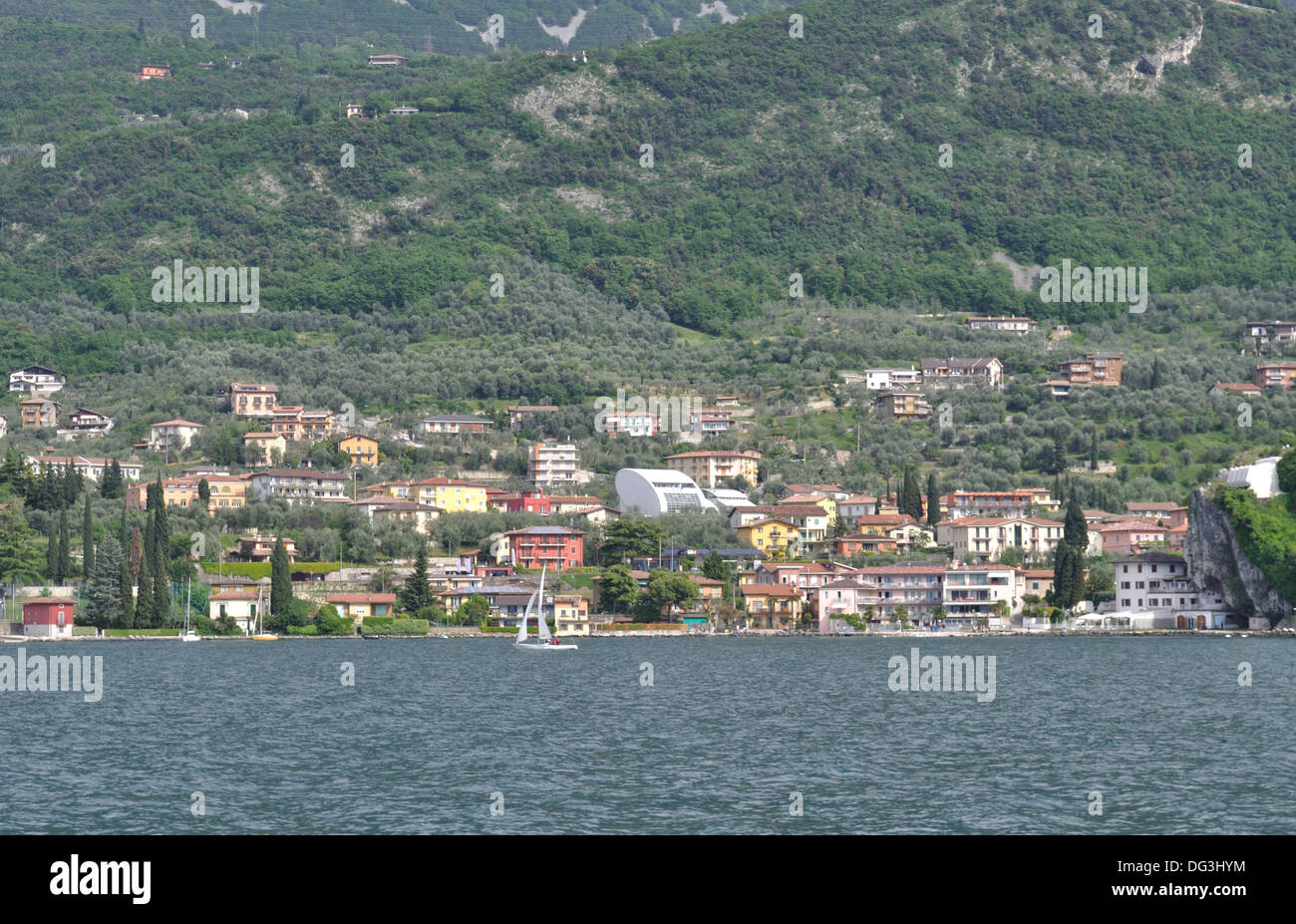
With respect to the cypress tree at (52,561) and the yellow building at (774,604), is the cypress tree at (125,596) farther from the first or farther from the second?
the yellow building at (774,604)

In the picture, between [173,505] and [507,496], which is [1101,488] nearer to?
[507,496]

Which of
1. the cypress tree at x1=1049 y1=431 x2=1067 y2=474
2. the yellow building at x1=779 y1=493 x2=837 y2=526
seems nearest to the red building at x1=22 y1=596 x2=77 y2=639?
the yellow building at x1=779 y1=493 x2=837 y2=526

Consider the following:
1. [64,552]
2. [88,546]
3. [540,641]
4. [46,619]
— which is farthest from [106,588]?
[540,641]

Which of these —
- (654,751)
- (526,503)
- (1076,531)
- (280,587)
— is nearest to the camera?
(654,751)

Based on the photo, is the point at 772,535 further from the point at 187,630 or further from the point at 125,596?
the point at 125,596
